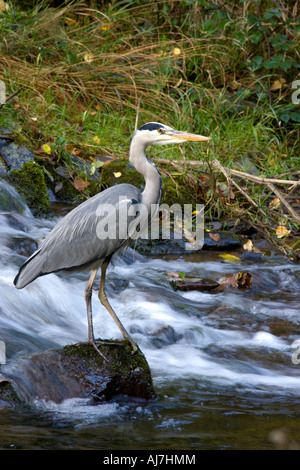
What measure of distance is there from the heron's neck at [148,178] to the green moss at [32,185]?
2.28 m

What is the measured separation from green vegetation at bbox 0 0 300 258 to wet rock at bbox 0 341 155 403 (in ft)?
9.64

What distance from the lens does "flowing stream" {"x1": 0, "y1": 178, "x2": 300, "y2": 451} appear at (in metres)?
2.71

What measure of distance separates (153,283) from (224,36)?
481 centimetres

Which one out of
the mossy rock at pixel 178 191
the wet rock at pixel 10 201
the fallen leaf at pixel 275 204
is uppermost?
the wet rock at pixel 10 201

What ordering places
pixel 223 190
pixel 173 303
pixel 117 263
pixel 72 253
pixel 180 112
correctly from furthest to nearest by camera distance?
pixel 180 112 → pixel 223 190 → pixel 117 263 → pixel 173 303 → pixel 72 253

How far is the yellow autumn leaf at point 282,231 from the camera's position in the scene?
5946 mm

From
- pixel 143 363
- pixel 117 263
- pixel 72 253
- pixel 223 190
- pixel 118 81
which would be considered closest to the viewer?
pixel 143 363

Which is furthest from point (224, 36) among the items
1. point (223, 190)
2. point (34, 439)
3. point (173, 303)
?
point (34, 439)

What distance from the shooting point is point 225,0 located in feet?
28.6

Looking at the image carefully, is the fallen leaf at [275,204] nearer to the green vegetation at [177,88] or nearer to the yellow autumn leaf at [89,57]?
the green vegetation at [177,88]

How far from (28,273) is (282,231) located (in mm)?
3205

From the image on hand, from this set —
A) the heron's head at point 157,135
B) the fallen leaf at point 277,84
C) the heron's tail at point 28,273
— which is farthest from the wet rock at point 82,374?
the fallen leaf at point 277,84

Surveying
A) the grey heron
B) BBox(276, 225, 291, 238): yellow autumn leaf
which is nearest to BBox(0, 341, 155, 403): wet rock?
the grey heron

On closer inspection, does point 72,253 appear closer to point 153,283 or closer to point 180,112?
point 153,283
